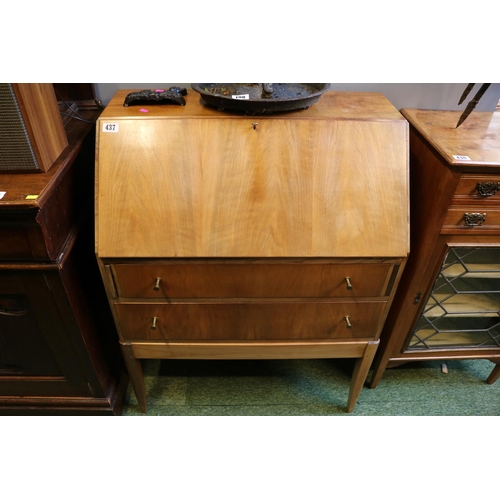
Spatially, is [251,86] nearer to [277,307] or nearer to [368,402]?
[277,307]

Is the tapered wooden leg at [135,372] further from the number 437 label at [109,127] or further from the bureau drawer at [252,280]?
the number 437 label at [109,127]

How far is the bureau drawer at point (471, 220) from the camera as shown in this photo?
A: 1.13 metres

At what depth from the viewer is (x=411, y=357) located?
1.51 metres

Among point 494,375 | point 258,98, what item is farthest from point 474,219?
point 494,375

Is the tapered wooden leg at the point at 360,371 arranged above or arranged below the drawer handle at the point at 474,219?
below

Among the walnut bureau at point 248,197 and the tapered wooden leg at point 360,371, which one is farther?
the tapered wooden leg at point 360,371

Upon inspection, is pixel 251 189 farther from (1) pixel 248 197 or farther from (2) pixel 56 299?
(2) pixel 56 299

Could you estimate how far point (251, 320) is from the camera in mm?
1229

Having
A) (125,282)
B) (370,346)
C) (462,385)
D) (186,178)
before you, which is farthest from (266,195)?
(462,385)

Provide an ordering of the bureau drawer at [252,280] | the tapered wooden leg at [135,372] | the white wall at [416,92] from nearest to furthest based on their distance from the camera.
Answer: the bureau drawer at [252,280], the tapered wooden leg at [135,372], the white wall at [416,92]

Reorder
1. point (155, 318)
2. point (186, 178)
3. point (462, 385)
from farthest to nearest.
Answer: point (462, 385)
point (155, 318)
point (186, 178)

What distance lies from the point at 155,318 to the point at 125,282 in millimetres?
158

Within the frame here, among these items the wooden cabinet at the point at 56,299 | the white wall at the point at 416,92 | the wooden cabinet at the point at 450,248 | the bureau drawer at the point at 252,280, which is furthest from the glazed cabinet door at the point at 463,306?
the wooden cabinet at the point at 56,299

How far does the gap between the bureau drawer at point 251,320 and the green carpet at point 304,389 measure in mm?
445
